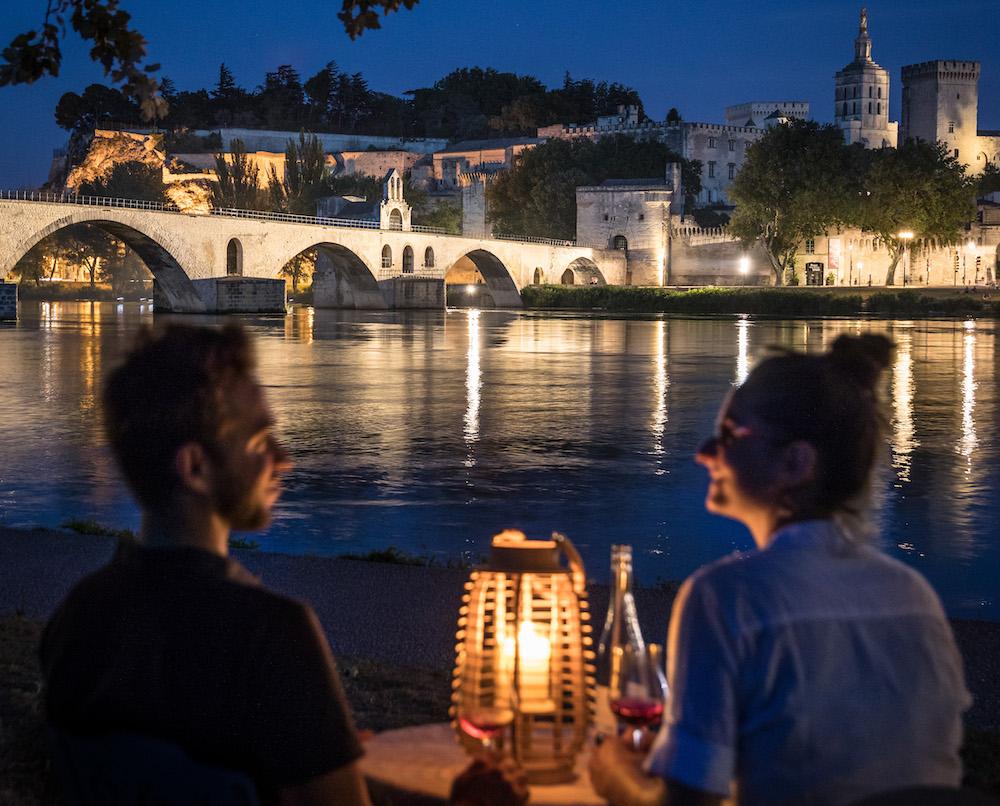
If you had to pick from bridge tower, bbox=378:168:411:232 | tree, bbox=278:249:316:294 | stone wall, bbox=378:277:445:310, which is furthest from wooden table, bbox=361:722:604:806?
tree, bbox=278:249:316:294

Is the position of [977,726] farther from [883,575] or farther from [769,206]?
[769,206]

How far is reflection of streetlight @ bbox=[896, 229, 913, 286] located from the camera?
65938 millimetres

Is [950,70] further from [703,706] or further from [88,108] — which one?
[703,706]

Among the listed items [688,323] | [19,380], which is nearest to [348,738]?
[19,380]

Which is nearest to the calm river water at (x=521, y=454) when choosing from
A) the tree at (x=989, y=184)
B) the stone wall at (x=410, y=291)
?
the stone wall at (x=410, y=291)

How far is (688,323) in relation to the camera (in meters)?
46.1

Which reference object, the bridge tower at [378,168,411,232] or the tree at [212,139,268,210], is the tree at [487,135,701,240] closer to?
the bridge tower at [378,168,411,232]

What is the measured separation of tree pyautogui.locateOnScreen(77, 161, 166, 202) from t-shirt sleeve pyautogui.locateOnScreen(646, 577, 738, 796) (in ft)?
279

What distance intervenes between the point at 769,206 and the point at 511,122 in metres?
55.8

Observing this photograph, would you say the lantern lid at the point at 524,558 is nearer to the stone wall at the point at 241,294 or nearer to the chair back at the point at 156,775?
the chair back at the point at 156,775

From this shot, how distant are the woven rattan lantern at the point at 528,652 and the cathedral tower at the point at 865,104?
363 feet

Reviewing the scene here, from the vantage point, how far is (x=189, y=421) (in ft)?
6.32

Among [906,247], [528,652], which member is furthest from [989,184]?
[528,652]

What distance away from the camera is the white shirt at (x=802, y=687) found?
1864mm
